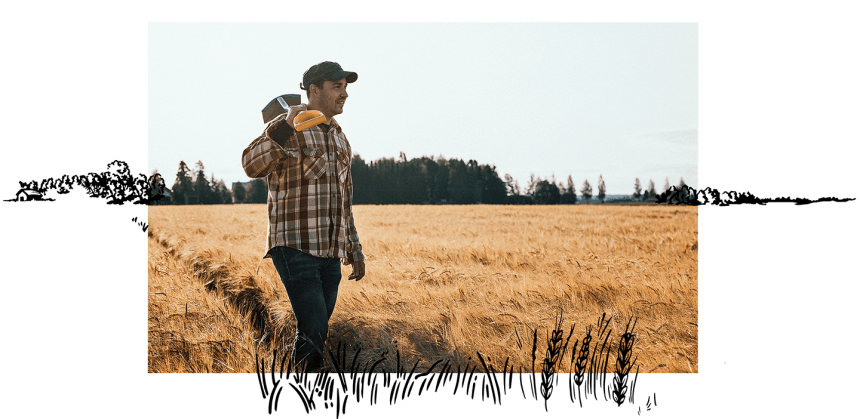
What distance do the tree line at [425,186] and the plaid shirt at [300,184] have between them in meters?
1.13

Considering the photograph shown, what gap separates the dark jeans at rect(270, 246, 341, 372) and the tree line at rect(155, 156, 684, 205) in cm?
116

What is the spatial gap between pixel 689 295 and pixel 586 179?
1.23 metres

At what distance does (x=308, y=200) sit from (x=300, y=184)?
0.33ft

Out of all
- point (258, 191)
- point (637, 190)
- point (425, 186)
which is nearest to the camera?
point (258, 191)

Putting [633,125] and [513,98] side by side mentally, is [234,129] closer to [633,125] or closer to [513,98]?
[513,98]

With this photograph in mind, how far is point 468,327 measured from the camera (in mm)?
3576

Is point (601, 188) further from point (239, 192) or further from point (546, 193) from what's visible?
point (239, 192)

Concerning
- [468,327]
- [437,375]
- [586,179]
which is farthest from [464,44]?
A: [437,375]

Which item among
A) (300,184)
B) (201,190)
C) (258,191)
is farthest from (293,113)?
(201,190)

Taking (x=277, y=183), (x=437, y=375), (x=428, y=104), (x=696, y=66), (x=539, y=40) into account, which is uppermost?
(x=539, y=40)

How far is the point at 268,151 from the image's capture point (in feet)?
8.42
